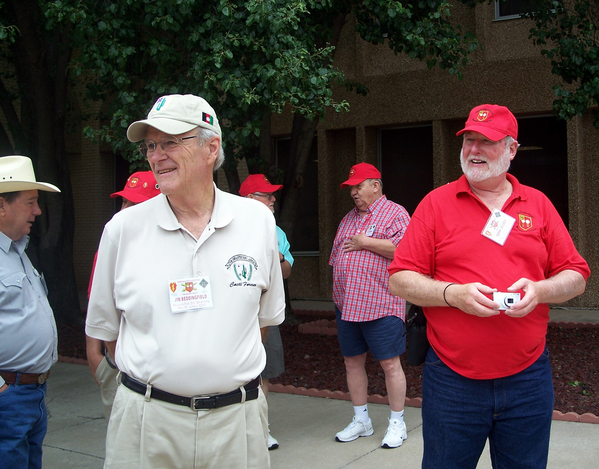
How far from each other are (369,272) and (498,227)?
2.07 metres

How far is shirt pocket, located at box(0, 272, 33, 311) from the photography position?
3.12 m

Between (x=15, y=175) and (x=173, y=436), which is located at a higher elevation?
(x=15, y=175)

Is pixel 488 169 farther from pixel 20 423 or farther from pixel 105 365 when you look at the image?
pixel 20 423

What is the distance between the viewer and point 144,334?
2.35m

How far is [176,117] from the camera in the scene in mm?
2416

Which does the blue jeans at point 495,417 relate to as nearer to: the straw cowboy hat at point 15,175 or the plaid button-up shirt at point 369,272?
the plaid button-up shirt at point 369,272

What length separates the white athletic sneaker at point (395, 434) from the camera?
15.4 feet

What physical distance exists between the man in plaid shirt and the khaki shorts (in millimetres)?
2381

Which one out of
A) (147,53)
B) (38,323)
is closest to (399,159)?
(147,53)

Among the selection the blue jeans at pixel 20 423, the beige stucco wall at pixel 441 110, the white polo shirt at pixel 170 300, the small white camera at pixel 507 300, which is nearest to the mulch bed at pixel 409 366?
the beige stucco wall at pixel 441 110

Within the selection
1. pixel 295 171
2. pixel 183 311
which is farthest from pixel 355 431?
pixel 295 171

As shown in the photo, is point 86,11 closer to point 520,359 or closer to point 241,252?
point 241,252

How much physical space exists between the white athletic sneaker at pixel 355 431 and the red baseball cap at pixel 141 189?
2354 mm

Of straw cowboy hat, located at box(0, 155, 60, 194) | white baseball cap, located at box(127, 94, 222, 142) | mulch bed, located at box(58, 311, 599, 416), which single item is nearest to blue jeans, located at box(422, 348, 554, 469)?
white baseball cap, located at box(127, 94, 222, 142)
